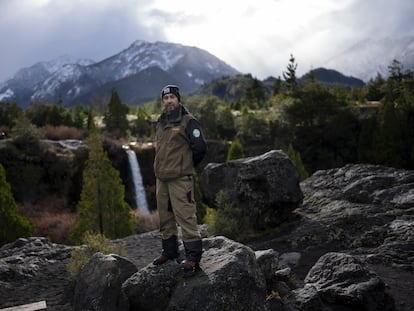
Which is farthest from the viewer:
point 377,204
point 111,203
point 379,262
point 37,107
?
point 37,107

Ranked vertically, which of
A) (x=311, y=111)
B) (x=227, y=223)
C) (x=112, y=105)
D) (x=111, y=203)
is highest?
(x=112, y=105)

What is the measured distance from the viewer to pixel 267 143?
46531 millimetres

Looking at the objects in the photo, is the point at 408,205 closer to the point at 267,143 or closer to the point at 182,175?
the point at 182,175

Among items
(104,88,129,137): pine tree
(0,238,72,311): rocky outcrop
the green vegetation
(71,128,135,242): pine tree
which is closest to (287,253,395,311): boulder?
(0,238,72,311): rocky outcrop

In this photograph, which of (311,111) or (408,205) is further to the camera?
(311,111)

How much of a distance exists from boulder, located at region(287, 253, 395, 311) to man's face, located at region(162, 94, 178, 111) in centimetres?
396

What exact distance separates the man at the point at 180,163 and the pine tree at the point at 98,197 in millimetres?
12967

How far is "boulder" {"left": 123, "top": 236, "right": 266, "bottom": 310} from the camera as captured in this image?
5.18 meters

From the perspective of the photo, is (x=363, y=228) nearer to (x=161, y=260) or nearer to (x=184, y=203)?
(x=161, y=260)

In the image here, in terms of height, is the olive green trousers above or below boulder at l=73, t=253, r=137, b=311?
above

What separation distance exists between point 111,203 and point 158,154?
1336cm

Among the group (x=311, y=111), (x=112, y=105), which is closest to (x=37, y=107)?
(x=112, y=105)

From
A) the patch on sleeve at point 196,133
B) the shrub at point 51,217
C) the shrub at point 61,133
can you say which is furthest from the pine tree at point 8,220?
the shrub at point 61,133

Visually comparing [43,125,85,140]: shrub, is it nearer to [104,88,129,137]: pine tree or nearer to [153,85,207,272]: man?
[104,88,129,137]: pine tree
